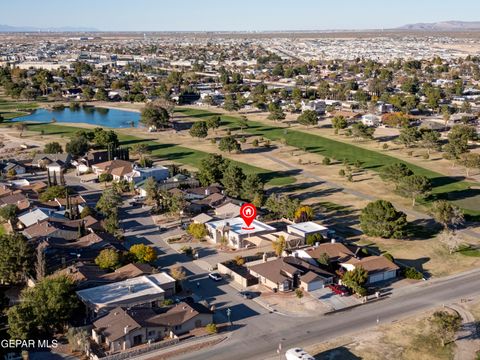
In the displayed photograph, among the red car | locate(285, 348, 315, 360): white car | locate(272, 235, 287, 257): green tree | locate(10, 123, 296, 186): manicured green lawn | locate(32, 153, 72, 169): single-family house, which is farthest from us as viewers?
locate(32, 153, 72, 169): single-family house

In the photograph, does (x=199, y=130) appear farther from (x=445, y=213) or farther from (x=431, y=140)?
(x=445, y=213)

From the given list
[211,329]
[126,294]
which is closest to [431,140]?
[211,329]

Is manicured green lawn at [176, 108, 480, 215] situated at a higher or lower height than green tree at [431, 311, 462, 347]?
lower

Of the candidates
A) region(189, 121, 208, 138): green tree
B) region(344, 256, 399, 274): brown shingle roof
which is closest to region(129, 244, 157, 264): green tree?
region(344, 256, 399, 274): brown shingle roof

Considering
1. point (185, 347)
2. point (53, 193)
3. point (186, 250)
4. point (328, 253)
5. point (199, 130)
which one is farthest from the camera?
point (199, 130)

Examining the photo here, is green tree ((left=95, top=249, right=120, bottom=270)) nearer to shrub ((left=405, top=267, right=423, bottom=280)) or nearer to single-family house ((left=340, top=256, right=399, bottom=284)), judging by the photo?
single-family house ((left=340, top=256, right=399, bottom=284))

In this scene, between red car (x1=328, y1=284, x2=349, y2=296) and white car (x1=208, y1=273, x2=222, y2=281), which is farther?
white car (x1=208, y1=273, x2=222, y2=281)

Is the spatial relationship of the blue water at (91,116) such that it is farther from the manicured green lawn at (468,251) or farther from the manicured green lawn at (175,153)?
the manicured green lawn at (468,251)

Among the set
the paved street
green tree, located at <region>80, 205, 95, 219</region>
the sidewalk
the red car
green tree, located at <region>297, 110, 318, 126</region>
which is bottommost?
the paved street
